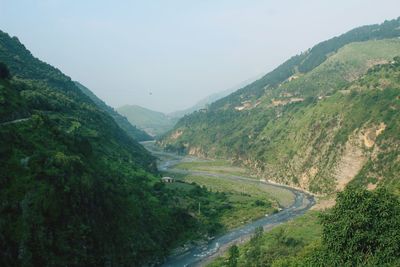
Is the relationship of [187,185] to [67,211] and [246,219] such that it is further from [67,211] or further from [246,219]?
[67,211]

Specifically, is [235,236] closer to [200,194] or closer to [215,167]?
[200,194]

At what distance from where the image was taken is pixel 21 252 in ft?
162

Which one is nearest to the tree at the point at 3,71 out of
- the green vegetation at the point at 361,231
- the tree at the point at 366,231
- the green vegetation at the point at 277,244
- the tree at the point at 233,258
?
the green vegetation at the point at 277,244

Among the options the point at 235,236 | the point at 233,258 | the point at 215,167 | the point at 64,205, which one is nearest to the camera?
the point at 64,205

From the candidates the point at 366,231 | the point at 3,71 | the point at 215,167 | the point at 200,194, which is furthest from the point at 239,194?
the point at 366,231

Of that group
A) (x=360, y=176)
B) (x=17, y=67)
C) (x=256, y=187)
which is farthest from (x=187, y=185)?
(x=17, y=67)

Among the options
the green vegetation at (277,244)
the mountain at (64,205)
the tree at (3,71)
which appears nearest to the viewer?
the mountain at (64,205)

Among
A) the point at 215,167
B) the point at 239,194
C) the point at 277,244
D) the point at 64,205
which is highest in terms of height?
the point at 64,205

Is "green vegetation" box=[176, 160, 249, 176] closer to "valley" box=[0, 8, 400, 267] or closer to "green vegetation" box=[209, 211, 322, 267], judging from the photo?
"valley" box=[0, 8, 400, 267]

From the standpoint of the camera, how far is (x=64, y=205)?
5725cm

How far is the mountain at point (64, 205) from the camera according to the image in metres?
51.7

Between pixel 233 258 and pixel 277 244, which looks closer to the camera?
pixel 233 258

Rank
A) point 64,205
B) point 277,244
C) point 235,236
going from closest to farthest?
point 64,205, point 277,244, point 235,236

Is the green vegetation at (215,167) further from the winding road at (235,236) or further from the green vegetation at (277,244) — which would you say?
the green vegetation at (277,244)
